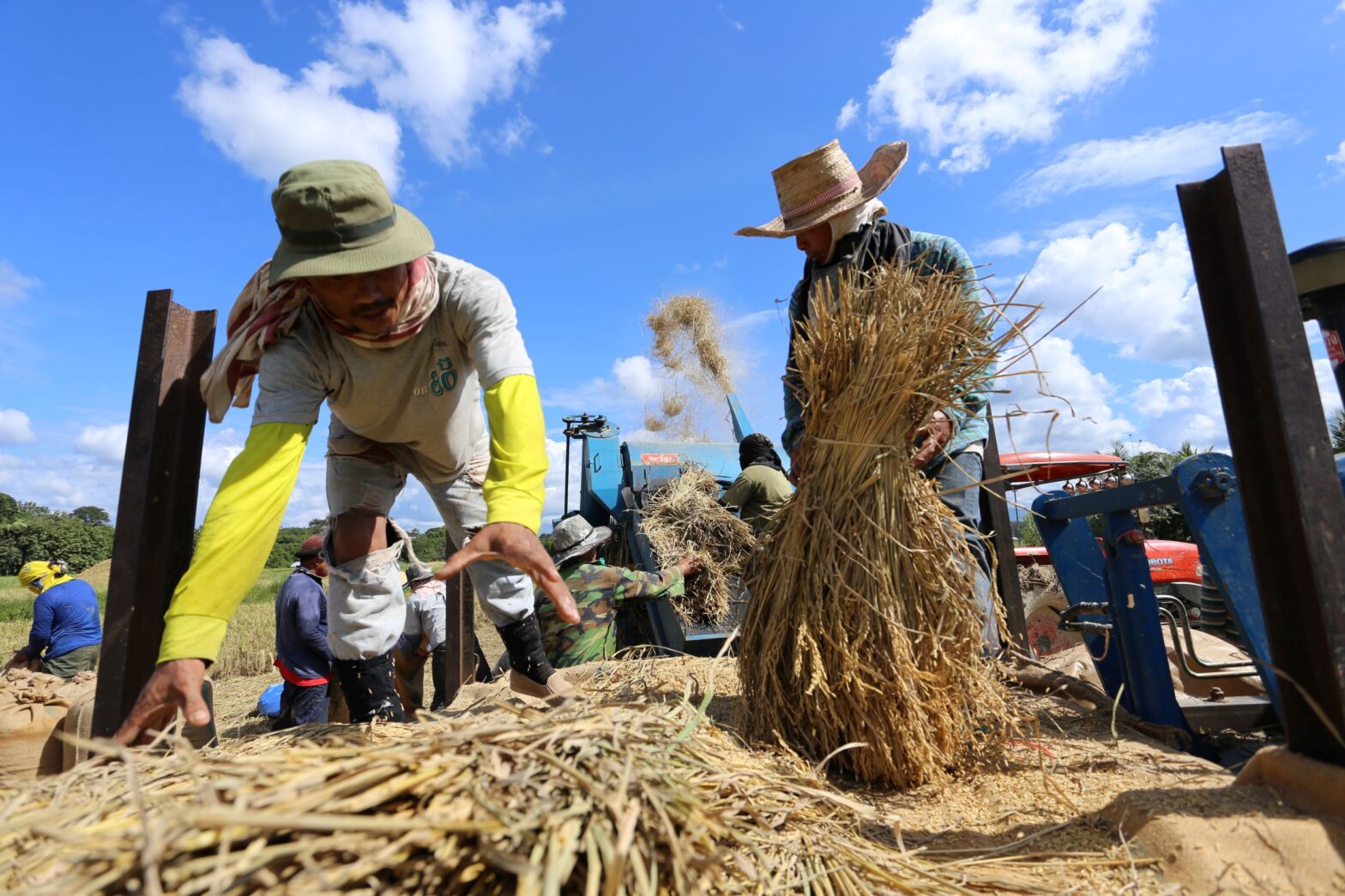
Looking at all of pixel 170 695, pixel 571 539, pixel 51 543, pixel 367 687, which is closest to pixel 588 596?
pixel 571 539

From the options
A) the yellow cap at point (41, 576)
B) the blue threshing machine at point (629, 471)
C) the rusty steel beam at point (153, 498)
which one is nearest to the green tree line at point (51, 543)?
the yellow cap at point (41, 576)

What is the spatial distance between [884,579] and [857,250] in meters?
1.33

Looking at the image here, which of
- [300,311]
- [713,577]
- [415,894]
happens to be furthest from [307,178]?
[713,577]

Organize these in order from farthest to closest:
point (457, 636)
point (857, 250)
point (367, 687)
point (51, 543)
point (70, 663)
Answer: point (51, 543), point (70, 663), point (457, 636), point (857, 250), point (367, 687)

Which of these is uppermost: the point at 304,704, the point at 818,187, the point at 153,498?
the point at 818,187

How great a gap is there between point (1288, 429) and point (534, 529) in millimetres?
1597

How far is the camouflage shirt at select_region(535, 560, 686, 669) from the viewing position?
14.6ft

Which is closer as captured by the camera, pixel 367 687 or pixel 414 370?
pixel 414 370

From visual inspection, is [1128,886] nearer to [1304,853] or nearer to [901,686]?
[1304,853]

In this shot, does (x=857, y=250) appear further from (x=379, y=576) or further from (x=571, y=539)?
(x=571, y=539)

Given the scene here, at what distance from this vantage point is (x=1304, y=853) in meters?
1.40

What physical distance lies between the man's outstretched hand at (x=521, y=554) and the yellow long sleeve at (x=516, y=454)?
5cm

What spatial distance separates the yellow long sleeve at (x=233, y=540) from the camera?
1.74 meters

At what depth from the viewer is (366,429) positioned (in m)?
2.56
